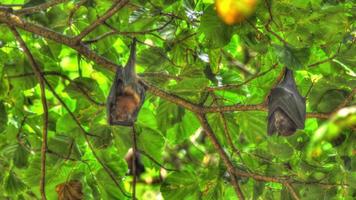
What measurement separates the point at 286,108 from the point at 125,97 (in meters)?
0.78

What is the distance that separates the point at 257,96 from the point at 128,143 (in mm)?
773

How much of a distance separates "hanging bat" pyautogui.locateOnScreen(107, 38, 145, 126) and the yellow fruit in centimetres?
54

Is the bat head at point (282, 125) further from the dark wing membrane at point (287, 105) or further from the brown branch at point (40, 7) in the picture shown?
the brown branch at point (40, 7)

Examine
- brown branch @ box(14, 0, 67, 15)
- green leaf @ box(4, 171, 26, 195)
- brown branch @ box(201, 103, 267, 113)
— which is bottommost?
green leaf @ box(4, 171, 26, 195)

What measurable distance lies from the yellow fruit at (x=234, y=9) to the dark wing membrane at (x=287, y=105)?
16.2 inches

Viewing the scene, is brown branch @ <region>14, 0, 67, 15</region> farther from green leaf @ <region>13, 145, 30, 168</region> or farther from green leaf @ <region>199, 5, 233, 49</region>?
green leaf @ <region>13, 145, 30, 168</region>

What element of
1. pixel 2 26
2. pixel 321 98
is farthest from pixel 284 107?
pixel 2 26

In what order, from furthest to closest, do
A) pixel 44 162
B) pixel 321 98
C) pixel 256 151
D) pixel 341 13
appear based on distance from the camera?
pixel 256 151 < pixel 44 162 < pixel 321 98 < pixel 341 13

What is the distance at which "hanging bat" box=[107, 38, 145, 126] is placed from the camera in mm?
2914

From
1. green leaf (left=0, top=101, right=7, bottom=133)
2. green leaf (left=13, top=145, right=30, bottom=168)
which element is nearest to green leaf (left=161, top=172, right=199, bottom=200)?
green leaf (left=13, top=145, right=30, bottom=168)

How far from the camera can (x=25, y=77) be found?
356 centimetres

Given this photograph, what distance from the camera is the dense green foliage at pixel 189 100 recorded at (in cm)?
289

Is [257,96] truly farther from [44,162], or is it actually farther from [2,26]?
[2,26]

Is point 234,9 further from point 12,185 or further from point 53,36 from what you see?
point 12,185
